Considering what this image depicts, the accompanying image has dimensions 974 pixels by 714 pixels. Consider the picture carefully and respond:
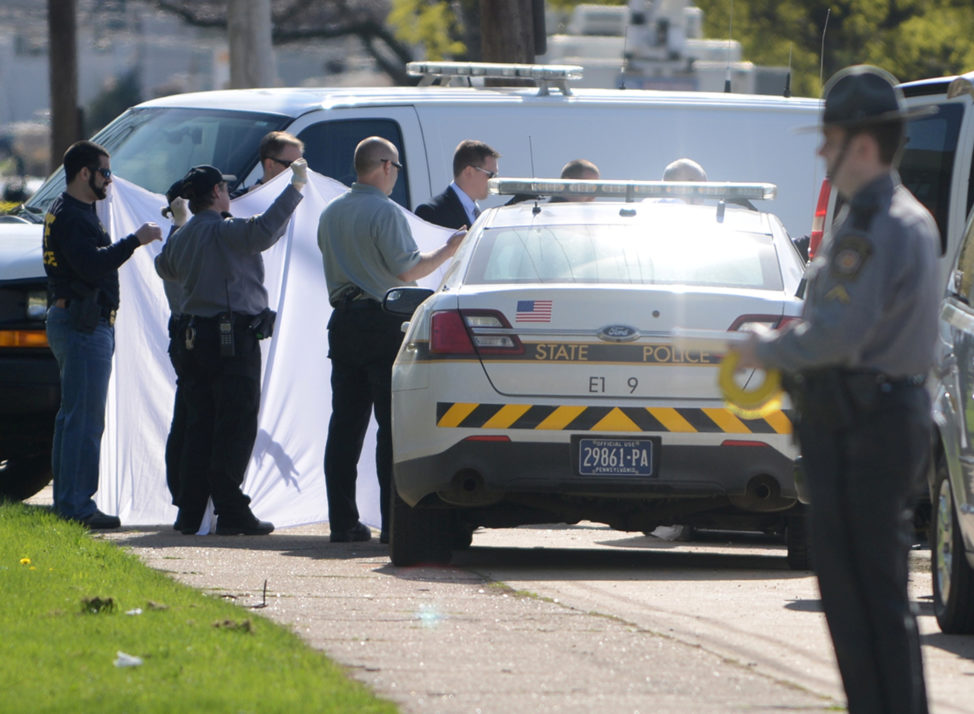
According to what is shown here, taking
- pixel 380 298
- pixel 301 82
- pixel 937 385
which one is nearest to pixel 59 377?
pixel 380 298

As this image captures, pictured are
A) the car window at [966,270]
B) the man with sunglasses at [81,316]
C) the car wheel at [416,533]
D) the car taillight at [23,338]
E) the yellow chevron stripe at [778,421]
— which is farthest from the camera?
the car taillight at [23,338]

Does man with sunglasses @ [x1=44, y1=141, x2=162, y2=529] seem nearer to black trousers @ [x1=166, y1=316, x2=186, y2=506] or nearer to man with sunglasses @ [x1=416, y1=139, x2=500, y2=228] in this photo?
black trousers @ [x1=166, y1=316, x2=186, y2=506]

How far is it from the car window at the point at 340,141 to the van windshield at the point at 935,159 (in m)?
2.87

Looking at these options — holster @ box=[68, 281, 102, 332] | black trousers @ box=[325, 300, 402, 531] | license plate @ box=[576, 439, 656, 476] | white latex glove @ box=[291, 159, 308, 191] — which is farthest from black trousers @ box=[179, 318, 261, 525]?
license plate @ box=[576, 439, 656, 476]

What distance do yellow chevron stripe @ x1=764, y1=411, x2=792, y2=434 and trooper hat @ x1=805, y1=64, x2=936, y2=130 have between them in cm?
359

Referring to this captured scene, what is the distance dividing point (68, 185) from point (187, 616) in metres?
4.03

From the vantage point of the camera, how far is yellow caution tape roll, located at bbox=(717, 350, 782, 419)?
14.3 feet

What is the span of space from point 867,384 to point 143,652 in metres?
2.56

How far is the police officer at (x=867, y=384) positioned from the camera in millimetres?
4219

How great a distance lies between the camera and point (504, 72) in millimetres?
11688

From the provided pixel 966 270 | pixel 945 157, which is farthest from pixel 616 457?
pixel 945 157

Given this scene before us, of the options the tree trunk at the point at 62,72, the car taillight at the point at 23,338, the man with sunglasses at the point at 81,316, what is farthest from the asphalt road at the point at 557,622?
the tree trunk at the point at 62,72

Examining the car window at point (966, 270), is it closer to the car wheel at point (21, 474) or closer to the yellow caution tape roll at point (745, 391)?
the yellow caution tape roll at point (745, 391)

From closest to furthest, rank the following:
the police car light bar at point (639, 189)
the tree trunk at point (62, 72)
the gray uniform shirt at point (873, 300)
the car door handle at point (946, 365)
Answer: the gray uniform shirt at point (873, 300), the car door handle at point (946, 365), the police car light bar at point (639, 189), the tree trunk at point (62, 72)
